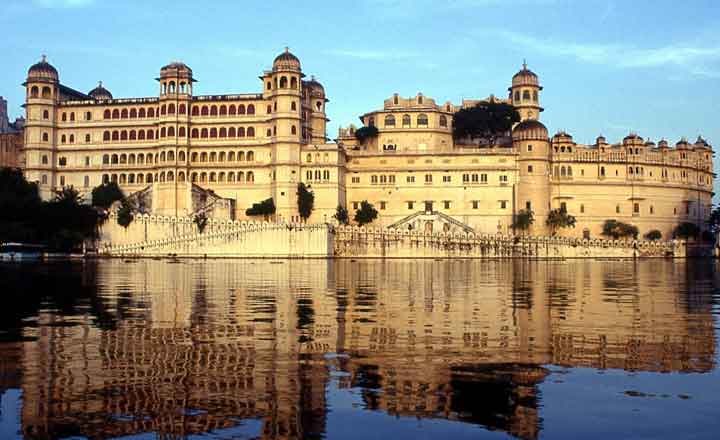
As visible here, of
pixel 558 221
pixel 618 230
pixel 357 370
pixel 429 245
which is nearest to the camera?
pixel 357 370

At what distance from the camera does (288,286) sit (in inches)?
1314

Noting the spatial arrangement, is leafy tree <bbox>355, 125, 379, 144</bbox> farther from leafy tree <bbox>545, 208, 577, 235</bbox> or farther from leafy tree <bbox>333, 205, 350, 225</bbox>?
leafy tree <bbox>545, 208, 577, 235</bbox>

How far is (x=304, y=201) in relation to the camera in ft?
279

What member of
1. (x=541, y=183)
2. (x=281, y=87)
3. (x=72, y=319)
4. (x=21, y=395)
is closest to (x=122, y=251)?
(x=281, y=87)

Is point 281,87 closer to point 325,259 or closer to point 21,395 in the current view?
point 325,259

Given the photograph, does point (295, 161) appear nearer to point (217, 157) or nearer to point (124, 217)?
point (217, 157)

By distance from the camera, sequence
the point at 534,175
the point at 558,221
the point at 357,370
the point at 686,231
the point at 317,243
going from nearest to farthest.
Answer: the point at 357,370 → the point at 317,243 → the point at 558,221 → the point at 534,175 → the point at 686,231

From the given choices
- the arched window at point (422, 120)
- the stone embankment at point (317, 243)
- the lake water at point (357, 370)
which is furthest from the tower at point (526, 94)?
the lake water at point (357, 370)

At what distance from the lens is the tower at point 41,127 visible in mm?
90812

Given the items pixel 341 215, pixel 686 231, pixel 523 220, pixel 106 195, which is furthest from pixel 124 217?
pixel 686 231

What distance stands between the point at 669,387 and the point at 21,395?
826 cm

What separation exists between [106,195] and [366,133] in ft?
97.1

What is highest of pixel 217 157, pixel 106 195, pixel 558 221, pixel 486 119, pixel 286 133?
pixel 486 119

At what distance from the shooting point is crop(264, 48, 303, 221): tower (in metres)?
86.1
